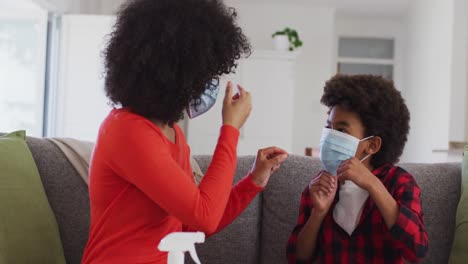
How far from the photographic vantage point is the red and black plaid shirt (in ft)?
3.98

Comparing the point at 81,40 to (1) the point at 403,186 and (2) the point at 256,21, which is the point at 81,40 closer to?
(2) the point at 256,21

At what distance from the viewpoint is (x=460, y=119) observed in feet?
12.7

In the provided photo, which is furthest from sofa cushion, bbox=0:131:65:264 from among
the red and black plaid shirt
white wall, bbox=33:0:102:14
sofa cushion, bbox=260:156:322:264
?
Result: white wall, bbox=33:0:102:14

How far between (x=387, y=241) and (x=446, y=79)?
10.7 ft

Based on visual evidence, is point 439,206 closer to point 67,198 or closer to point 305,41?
point 67,198

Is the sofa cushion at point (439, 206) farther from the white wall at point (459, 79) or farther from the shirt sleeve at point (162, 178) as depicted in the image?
the white wall at point (459, 79)

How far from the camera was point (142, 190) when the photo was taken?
100 cm

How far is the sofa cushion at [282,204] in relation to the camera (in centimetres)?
159

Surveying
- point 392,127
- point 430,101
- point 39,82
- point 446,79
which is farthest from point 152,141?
point 430,101

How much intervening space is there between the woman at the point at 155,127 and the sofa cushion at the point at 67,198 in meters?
0.50

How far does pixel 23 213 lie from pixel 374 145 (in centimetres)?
96

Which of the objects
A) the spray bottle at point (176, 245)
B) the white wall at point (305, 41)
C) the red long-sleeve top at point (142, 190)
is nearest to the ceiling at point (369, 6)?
the white wall at point (305, 41)

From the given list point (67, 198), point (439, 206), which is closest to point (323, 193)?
point (439, 206)

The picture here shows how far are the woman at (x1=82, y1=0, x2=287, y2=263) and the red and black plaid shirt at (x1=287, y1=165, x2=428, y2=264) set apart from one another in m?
0.43
